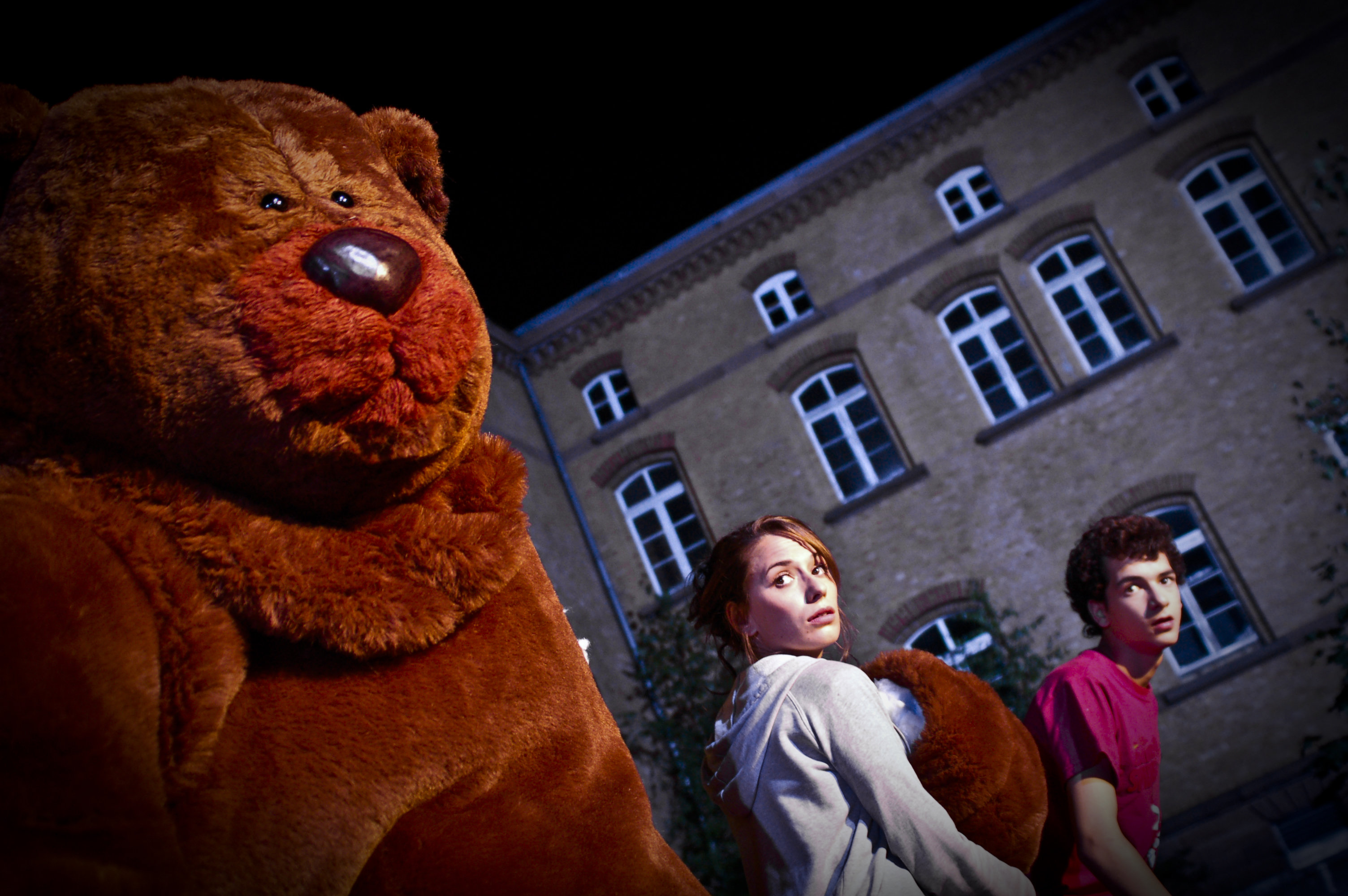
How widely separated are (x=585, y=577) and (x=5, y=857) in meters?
11.2

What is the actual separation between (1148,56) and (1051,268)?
296 centimetres

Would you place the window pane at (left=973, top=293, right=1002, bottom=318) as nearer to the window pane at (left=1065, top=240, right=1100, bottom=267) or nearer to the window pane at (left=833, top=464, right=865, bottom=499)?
the window pane at (left=1065, top=240, right=1100, bottom=267)

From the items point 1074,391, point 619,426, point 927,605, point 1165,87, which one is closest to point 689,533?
point 619,426

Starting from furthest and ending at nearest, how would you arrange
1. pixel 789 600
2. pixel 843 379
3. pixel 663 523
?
pixel 663 523 → pixel 843 379 → pixel 789 600

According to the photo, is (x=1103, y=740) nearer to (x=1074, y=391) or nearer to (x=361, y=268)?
(x=361, y=268)

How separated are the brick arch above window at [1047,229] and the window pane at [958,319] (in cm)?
92

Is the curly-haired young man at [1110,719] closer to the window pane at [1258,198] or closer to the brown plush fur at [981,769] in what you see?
the brown plush fur at [981,769]

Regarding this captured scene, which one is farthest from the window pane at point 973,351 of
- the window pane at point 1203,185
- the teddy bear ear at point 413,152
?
the teddy bear ear at point 413,152

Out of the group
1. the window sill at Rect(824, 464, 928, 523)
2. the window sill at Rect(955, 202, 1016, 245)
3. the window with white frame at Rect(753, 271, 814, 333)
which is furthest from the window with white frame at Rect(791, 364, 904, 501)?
the window sill at Rect(955, 202, 1016, 245)

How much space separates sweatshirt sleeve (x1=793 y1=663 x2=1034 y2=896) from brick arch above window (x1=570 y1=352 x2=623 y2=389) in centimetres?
1142

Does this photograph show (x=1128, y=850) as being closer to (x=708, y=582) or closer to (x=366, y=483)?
(x=708, y=582)

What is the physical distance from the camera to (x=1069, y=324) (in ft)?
35.8

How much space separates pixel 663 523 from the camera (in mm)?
12359

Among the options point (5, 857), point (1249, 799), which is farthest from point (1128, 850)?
point (1249, 799)
